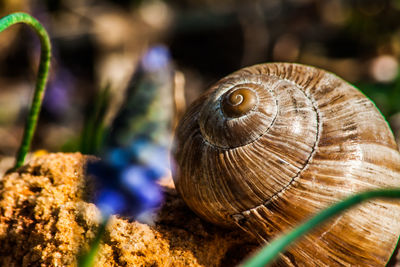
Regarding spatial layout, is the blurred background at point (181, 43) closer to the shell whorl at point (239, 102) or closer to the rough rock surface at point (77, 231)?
the rough rock surface at point (77, 231)

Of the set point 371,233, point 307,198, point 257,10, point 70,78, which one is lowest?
point 371,233

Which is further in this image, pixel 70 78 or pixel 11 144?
pixel 70 78

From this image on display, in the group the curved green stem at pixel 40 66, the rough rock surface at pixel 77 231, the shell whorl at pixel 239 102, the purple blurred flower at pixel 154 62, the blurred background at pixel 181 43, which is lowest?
the rough rock surface at pixel 77 231

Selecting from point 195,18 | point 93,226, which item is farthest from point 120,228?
point 195,18

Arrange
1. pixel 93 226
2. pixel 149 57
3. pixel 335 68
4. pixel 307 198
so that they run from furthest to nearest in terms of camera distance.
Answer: pixel 335 68 → pixel 149 57 → pixel 93 226 → pixel 307 198

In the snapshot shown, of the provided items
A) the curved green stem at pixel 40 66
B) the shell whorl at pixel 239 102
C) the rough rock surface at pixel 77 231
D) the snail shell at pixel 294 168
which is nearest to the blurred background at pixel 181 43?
the curved green stem at pixel 40 66

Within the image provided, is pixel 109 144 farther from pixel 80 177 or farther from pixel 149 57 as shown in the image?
pixel 149 57

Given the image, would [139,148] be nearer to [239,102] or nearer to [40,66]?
[40,66]
